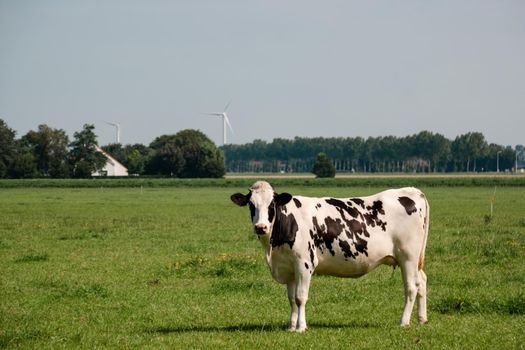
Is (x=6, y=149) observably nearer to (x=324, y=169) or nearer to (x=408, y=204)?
(x=324, y=169)

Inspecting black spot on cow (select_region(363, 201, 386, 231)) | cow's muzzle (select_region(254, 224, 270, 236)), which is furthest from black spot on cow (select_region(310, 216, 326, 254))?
cow's muzzle (select_region(254, 224, 270, 236))

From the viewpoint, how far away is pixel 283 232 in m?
11.6

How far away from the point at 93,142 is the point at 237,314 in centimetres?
11660

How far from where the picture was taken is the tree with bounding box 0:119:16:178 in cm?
12025

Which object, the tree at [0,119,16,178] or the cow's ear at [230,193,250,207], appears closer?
the cow's ear at [230,193,250,207]

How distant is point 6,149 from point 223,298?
374ft

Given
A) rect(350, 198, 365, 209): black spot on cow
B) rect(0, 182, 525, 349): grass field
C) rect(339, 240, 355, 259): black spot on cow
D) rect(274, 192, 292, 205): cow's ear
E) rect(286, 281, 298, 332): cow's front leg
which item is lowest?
rect(0, 182, 525, 349): grass field

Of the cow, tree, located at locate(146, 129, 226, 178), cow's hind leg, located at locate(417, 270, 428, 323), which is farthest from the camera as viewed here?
tree, located at locate(146, 129, 226, 178)

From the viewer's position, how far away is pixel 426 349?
1025cm

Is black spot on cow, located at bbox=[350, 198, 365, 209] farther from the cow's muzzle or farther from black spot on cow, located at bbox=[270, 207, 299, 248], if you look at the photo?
the cow's muzzle

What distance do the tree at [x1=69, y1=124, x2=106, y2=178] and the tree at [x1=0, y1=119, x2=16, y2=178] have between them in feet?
28.3

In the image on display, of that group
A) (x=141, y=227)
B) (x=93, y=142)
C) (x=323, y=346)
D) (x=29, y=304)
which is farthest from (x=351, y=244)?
(x=93, y=142)

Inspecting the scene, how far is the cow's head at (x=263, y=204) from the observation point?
36.8 ft

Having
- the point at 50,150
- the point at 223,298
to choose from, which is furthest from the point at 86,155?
the point at 223,298
